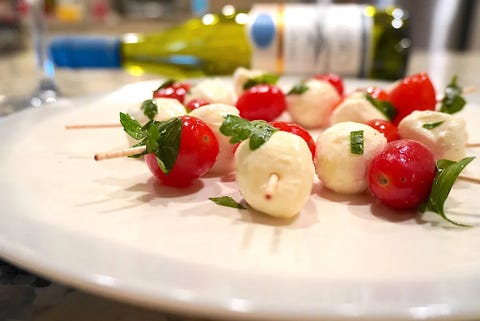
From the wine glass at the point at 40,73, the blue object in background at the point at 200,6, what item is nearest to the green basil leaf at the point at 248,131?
the wine glass at the point at 40,73

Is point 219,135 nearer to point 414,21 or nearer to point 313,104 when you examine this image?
point 313,104

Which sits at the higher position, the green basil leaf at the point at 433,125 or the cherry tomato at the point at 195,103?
the cherry tomato at the point at 195,103

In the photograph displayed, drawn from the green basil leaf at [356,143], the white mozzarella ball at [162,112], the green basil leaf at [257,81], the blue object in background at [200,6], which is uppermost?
the blue object in background at [200,6]

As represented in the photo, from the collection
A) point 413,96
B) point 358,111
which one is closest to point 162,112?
point 358,111

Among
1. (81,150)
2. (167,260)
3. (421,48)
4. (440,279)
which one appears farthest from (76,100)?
(421,48)

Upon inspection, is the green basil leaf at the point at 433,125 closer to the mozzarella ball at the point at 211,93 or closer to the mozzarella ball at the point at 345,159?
the mozzarella ball at the point at 345,159

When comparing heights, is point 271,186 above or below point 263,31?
below

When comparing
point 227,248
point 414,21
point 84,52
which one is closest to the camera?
point 227,248

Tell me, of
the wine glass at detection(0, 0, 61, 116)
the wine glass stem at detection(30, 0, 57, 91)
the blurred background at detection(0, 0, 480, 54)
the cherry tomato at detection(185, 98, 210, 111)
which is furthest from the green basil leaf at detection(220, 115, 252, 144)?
the blurred background at detection(0, 0, 480, 54)
